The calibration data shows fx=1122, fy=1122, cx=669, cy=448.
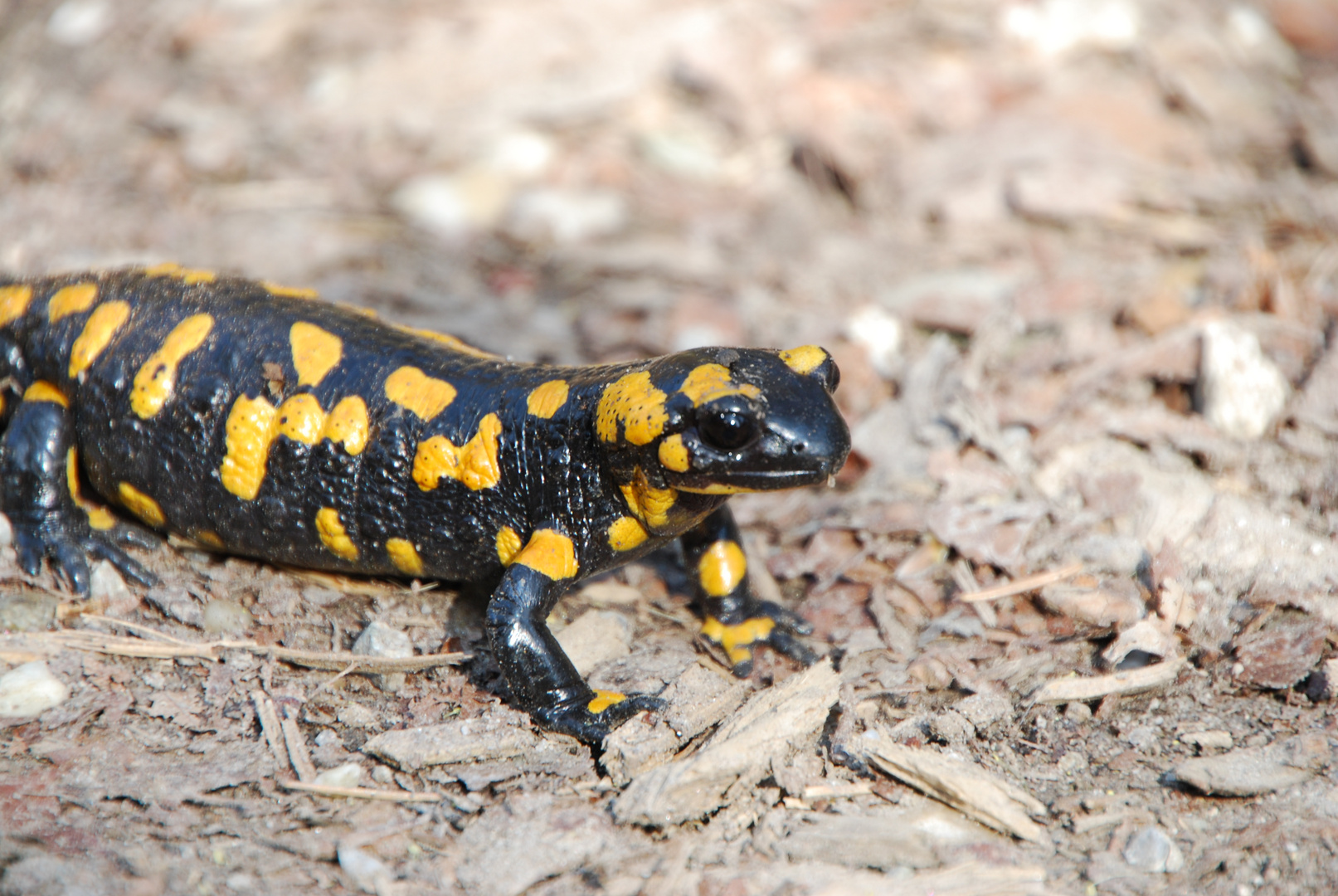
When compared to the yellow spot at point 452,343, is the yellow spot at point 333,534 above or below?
below

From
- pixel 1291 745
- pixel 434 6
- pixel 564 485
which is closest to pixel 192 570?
pixel 564 485

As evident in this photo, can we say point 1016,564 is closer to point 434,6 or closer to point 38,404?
point 38,404

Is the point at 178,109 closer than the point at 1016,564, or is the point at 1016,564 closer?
the point at 1016,564

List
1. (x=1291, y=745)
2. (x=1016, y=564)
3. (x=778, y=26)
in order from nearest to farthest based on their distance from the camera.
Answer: (x=1291, y=745) < (x=1016, y=564) < (x=778, y=26)

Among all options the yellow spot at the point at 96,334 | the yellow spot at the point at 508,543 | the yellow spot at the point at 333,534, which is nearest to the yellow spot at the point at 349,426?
the yellow spot at the point at 333,534

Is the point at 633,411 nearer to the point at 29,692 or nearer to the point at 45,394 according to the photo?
the point at 29,692

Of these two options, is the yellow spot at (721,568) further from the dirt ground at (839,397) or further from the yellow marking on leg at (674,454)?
the yellow marking on leg at (674,454)

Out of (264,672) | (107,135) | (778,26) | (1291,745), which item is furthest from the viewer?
(778,26)
